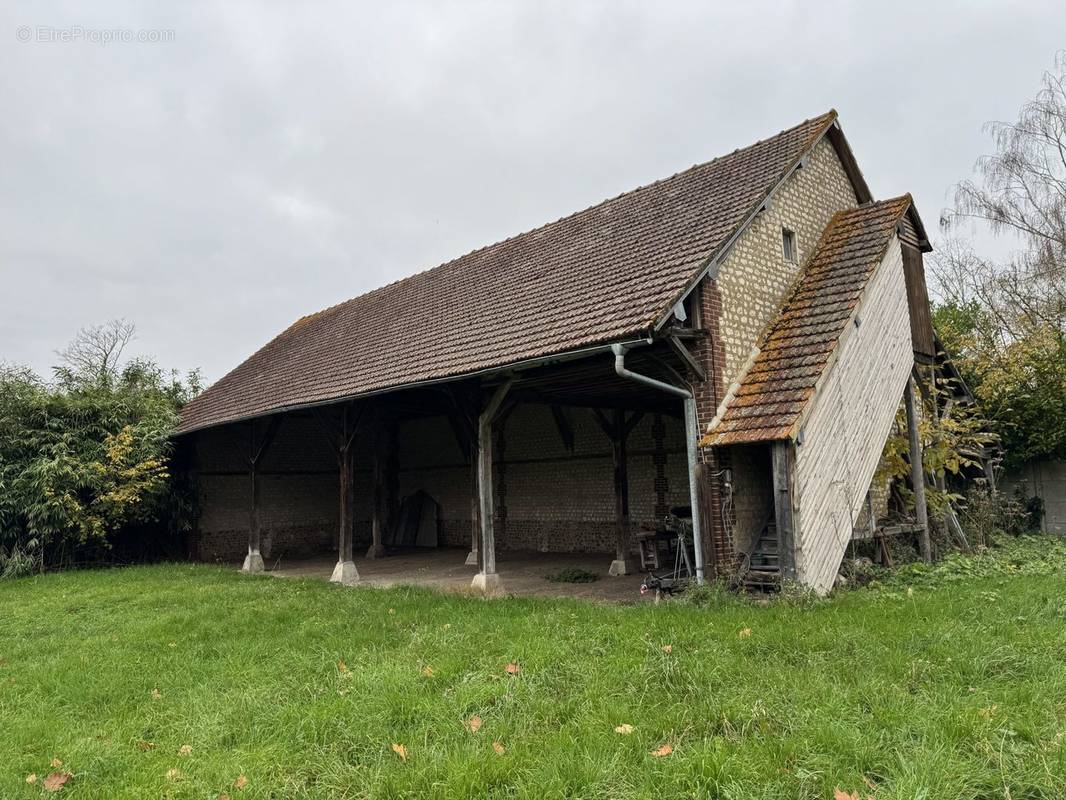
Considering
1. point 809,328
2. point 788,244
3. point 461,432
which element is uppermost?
point 788,244

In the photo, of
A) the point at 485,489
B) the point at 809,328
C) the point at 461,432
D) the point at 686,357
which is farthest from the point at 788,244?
the point at 461,432

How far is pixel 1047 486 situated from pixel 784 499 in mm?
9975

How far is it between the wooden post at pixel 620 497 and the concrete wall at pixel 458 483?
3.52 ft

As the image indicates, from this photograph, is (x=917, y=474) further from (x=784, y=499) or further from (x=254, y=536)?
(x=254, y=536)

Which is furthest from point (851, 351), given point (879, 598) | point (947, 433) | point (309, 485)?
point (309, 485)

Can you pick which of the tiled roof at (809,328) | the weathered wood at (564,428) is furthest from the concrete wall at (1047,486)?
the weathered wood at (564,428)

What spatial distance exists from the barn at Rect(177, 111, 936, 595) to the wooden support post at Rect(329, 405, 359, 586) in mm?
35

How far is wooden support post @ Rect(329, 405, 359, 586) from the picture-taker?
10680mm

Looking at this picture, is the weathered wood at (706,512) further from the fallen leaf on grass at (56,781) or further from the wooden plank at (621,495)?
the fallen leaf on grass at (56,781)

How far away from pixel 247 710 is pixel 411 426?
13.5m

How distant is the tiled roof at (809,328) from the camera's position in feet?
22.8

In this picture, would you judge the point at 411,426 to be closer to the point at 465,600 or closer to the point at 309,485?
the point at 309,485

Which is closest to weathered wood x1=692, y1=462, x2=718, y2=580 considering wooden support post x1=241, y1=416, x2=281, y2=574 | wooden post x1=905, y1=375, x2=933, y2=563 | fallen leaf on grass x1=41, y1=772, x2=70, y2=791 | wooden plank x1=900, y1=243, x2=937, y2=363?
wooden post x1=905, y1=375, x2=933, y2=563

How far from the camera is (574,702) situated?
4.02 meters
